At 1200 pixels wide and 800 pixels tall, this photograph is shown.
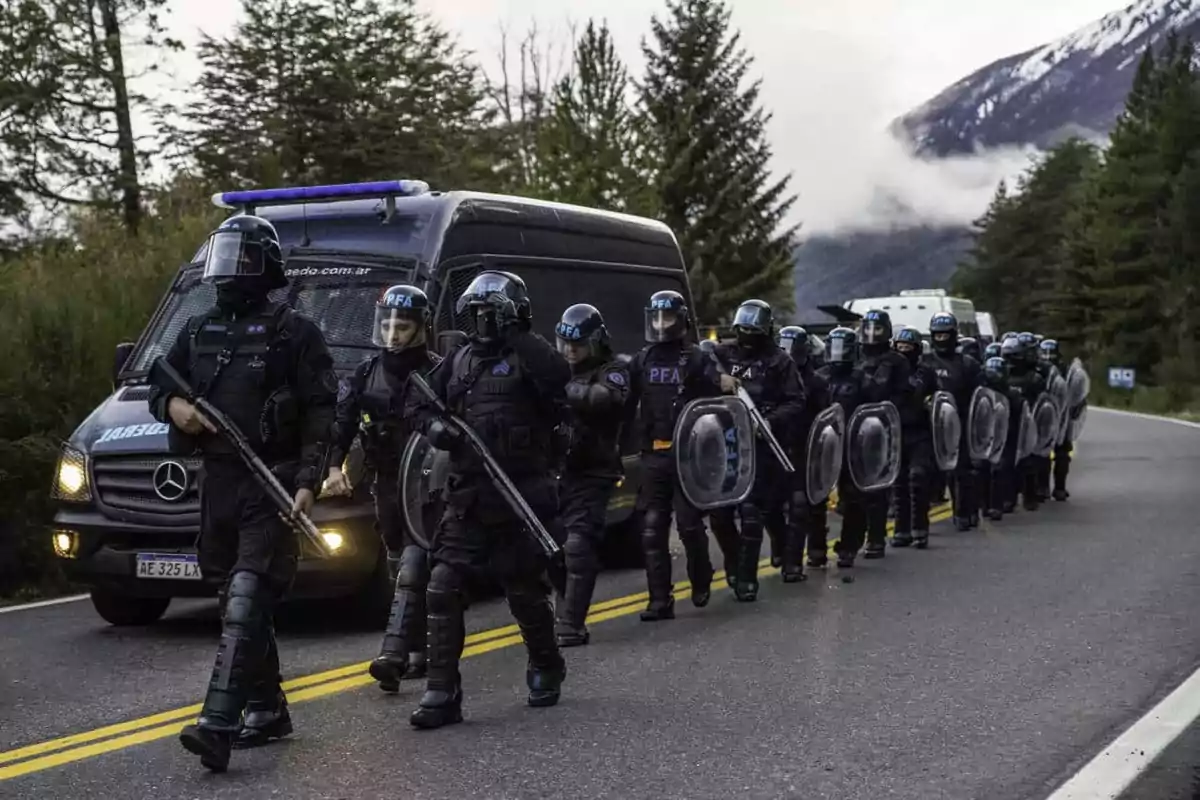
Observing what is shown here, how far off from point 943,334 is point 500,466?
Result: 907cm

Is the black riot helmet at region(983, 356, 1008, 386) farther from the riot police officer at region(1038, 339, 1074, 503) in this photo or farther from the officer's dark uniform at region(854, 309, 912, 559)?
the officer's dark uniform at region(854, 309, 912, 559)

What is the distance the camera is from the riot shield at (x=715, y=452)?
9664mm

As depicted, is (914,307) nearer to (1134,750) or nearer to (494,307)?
(494,307)

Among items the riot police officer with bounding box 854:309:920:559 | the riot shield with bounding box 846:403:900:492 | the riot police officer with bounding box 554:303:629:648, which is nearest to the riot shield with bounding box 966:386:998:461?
the riot police officer with bounding box 854:309:920:559

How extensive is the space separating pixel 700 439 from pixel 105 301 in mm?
6222

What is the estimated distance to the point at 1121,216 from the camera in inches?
2714

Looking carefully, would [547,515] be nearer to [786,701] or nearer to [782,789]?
[786,701]

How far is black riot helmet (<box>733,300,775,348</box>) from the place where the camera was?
35.9 feet

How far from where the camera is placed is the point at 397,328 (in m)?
7.28

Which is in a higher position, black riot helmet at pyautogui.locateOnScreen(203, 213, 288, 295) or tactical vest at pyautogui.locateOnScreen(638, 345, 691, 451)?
black riot helmet at pyautogui.locateOnScreen(203, 213, 288, 295)

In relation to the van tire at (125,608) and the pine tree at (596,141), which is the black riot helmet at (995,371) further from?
the pine tree at (596,141)

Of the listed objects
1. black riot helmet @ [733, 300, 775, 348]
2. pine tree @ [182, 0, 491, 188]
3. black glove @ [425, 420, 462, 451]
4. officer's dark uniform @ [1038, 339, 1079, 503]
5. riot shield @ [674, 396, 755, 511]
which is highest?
pine tree @ [182, 0, 491, 188]

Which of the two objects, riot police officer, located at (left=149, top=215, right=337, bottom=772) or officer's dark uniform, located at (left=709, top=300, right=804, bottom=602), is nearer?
riot police officer, located at (left=149, top=215, right=337, bottom=772)

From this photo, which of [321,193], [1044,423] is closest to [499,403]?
[321,193]
